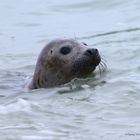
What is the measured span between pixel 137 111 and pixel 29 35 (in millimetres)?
6149

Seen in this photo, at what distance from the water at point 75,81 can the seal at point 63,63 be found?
190 millimetres

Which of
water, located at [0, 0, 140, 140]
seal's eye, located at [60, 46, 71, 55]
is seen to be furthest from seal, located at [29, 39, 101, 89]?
water, located at [0, 0, 140, 140]

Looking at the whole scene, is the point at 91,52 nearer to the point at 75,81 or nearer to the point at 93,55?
the point at 93,55

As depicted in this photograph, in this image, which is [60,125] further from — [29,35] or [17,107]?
[29,35]

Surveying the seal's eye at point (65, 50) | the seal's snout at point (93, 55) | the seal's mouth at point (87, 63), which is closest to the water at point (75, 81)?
the seal's mouth at point (87, 63)

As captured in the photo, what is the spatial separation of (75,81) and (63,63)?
31 centimetres

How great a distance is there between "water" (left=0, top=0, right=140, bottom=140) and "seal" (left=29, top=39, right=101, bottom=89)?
7.5 inches

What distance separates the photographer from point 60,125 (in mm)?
5629

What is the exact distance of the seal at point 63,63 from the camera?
304 inches

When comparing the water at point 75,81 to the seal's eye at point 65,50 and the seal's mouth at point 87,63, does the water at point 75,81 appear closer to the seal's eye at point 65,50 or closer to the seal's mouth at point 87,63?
the seal's mouth at point 87,63

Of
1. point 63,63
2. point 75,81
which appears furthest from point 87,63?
point 63,63

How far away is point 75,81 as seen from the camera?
7852 mm

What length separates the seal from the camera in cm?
773

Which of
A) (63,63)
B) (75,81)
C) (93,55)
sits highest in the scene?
(93,55)
